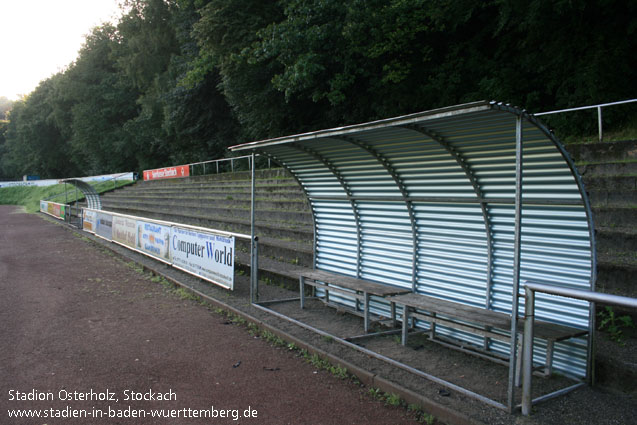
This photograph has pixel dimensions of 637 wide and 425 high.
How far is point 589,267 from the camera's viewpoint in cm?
430

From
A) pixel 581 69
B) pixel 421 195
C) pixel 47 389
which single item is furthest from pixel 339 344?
pixel 581 69

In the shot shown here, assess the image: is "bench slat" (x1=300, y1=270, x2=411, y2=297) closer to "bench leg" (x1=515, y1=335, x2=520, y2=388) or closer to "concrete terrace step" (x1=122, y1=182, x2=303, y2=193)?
"bench leg" (x1=515, y1=335, x2=520, y2=388)

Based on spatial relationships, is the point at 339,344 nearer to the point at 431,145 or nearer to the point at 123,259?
the point at 431,145

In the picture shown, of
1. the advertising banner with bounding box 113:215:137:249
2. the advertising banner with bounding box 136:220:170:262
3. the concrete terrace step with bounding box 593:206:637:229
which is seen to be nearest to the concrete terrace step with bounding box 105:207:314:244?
the advertising banner with bounding box 136:220:170:262

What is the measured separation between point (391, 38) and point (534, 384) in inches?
583

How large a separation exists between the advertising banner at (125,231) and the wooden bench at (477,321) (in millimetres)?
10217

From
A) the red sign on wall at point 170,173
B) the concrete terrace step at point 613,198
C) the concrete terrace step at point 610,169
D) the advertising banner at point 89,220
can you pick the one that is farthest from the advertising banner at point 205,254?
the red sign on wall at point 170,173

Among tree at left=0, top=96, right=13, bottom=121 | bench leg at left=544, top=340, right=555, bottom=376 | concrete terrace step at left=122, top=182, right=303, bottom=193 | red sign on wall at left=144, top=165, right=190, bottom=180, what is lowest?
bench leg at left=544, top=340, right=555, bottom=376

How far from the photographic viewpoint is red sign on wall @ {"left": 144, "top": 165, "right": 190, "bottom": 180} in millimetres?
27930

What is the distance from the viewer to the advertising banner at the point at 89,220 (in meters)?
18.7

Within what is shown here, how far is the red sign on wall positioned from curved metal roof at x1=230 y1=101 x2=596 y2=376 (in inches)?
852

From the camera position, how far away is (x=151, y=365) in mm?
5340

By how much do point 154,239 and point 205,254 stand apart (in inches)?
137

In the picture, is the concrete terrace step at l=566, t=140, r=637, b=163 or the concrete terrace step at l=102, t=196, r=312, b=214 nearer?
the concrete terrace step at l=566, t=140, r=637, b=163
